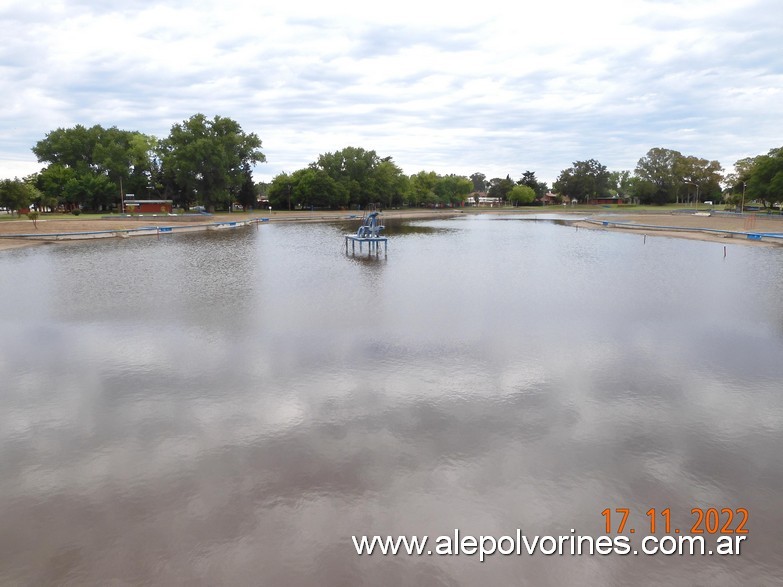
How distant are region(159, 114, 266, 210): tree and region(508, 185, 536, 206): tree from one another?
93.1 m

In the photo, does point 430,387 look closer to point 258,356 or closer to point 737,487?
point 258,356

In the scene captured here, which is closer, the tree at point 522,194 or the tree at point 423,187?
the tree at point 423,187

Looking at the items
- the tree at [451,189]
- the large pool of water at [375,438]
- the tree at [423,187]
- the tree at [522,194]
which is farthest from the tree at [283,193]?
the large pool of water at [375,438]

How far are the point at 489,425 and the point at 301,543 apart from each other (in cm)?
374

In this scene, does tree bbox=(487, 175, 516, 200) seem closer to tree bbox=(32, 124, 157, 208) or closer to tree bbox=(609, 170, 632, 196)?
tree bbox=(609, 170, 632, 196)

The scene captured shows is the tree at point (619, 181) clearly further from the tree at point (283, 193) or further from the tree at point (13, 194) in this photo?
the tree at point (13, 194)

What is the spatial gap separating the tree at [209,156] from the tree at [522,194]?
9313 centimetres

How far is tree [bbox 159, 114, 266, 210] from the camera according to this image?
82.8m

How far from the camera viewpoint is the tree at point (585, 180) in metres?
153

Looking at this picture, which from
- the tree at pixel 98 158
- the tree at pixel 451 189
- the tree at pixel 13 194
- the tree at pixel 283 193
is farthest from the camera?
the tree at pixel 451 189

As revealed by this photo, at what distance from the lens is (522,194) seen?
6319 inches

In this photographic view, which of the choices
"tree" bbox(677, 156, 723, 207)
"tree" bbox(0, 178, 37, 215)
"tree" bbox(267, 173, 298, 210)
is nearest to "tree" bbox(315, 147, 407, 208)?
"tree" bbox(267, 173, 298, 210)

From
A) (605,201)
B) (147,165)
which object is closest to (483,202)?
(605,201)

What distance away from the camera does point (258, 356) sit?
11.5 metres
